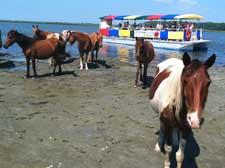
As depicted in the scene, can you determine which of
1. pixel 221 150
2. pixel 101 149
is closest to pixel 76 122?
pixel 101 149

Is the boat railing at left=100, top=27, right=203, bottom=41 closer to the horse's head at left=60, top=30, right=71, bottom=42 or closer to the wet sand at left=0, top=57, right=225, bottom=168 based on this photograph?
the horse's head at left=60, top=30, right=71, bottom=42

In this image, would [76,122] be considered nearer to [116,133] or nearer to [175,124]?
[116,133]

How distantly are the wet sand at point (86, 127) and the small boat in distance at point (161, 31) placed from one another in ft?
82.2

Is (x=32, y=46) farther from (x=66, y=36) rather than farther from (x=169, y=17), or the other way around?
(x=169, y=17)

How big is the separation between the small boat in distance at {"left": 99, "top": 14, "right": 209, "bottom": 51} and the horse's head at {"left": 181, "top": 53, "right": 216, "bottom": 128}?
33.9 meters

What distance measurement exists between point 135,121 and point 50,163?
3.45 m

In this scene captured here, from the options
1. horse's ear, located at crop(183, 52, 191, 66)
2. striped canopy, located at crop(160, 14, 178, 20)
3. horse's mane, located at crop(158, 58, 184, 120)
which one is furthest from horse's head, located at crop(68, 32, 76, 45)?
striped canopy, located at crop(160, 14, 178, 20)

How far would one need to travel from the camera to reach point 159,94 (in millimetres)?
6844

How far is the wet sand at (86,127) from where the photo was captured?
7113 mm

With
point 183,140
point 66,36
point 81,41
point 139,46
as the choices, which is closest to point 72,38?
point 66,36

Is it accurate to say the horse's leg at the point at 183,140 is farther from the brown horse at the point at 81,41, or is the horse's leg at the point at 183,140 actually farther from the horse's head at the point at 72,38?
the horse's head at the point at 72,38

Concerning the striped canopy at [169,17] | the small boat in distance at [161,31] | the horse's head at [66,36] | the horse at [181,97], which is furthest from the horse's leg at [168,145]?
the striped canopy at [169,17]

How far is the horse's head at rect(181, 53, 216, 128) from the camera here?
15.7 feet

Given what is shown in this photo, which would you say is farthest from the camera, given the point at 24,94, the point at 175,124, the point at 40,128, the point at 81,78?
the point at 81,78
